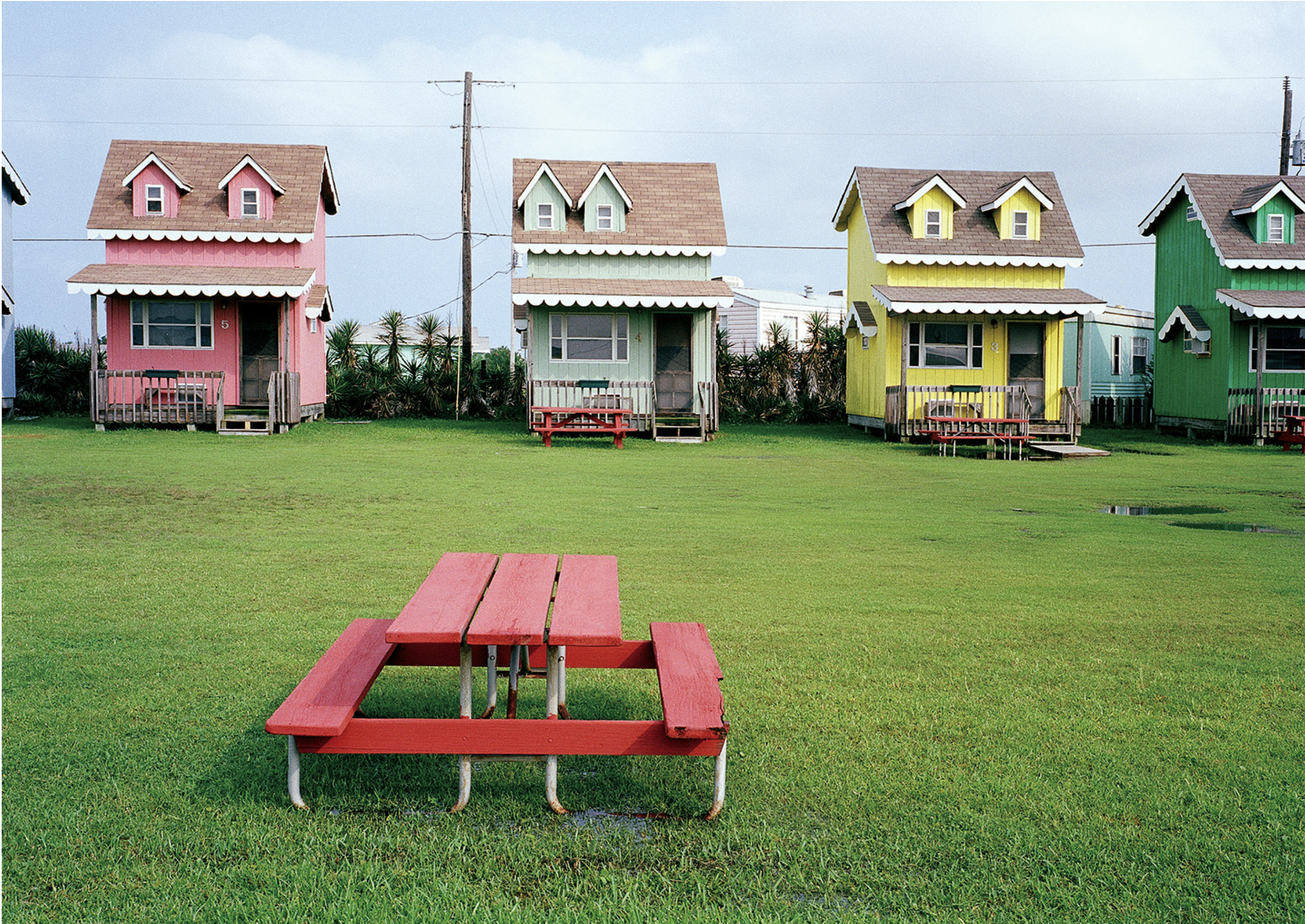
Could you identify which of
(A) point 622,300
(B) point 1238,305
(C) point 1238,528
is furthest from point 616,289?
(C) point 1238,528

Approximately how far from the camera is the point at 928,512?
1333cm

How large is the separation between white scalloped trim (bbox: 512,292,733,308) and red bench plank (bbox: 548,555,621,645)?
20.9 metres

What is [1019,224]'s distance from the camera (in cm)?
2894

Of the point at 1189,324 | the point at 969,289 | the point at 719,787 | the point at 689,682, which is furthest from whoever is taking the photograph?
the point at 1189,324

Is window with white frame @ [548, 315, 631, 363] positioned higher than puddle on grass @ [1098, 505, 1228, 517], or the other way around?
window with white frame @ [548, 315, 631, 363]

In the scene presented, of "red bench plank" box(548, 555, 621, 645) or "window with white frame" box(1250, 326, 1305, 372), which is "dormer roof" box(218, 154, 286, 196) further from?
→ "red bench plank" box(548, 555, 621, 645)

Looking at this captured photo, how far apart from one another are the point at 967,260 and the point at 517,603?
25693 millimetres

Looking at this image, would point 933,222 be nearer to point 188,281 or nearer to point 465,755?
point 188,281

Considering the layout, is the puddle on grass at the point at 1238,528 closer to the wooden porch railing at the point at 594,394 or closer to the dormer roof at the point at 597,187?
the wooden porch railing at the point at 594,394

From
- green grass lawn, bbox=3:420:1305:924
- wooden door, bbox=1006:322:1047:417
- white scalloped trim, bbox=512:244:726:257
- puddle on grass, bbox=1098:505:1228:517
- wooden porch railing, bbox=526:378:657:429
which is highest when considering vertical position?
white scalloped trim, bbox=512:244:726:257

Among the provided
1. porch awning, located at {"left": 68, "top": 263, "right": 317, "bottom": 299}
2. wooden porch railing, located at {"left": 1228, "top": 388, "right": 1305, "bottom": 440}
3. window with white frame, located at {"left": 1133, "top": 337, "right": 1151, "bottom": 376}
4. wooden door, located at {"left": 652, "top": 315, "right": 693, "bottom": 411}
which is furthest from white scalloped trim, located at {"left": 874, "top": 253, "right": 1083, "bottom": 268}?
porch awning, located at {"left": 68, "top": 263, "right": 317, "bottom": 299}

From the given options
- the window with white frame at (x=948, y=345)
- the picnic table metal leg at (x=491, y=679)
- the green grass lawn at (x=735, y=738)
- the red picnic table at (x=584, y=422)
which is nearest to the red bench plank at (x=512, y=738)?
the green grass lawn at (x=735, y=738)

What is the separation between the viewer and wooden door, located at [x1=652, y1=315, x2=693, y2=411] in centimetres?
2909

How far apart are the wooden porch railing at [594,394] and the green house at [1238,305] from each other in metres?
13.9
